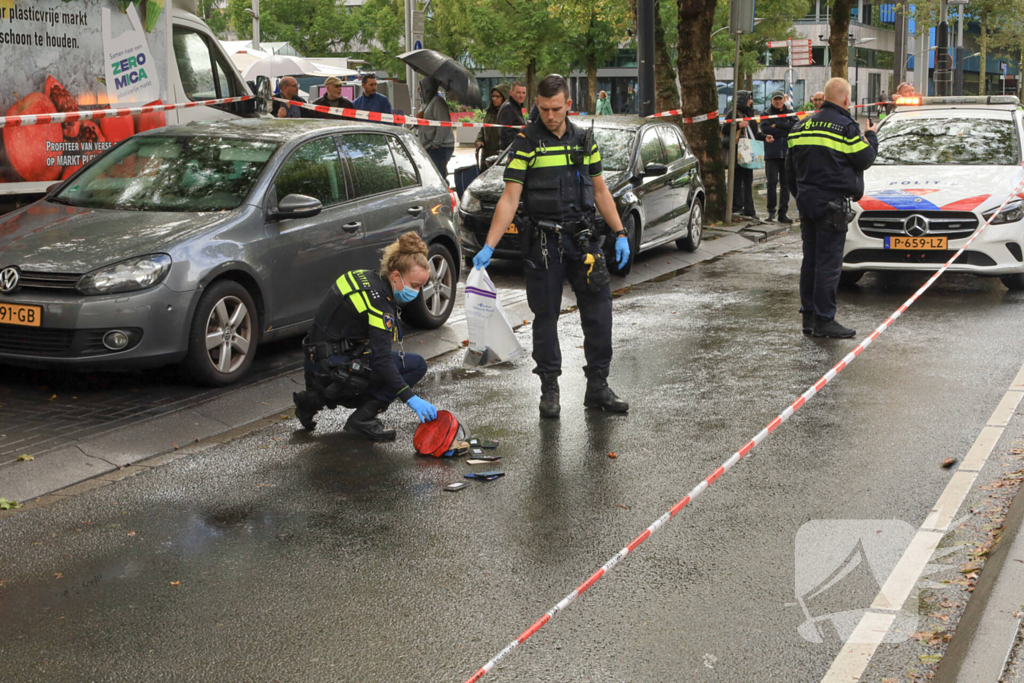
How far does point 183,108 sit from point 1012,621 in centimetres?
1025

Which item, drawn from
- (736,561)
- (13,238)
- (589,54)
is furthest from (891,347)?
(589,54)

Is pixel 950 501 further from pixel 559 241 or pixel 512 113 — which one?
pixel 512 113

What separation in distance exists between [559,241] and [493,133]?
9769 millimetres

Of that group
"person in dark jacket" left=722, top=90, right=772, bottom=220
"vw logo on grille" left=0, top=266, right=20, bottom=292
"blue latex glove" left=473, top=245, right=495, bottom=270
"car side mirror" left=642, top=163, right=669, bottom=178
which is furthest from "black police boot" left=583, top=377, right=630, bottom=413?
"person in dark jacket" left=722, top=90, right=772, bottom=220

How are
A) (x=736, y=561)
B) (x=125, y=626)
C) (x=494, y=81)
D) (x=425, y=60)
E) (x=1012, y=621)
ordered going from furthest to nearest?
1. (x=494, y=81)
2. (x=425, y=60)
3. (x=736, y=561)
4. (x=125, y=626)
5. (x=1012, y=621)

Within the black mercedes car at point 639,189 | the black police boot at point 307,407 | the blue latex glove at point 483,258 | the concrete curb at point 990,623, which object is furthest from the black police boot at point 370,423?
the black mercedes car at point 639,189

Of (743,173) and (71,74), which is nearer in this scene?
(71,74)

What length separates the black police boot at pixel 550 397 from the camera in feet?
23.4

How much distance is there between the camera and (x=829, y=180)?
9.25 metres

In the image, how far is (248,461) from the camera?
6258mm

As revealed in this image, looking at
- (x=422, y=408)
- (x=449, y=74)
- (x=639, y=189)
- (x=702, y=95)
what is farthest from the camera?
(x=702, y=95)

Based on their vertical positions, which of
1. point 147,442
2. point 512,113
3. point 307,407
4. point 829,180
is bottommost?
point 147,442

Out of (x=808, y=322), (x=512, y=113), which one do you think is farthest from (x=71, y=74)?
(x=512, y=113)

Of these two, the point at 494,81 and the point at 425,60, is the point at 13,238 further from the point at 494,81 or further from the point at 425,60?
the point at 494,81
